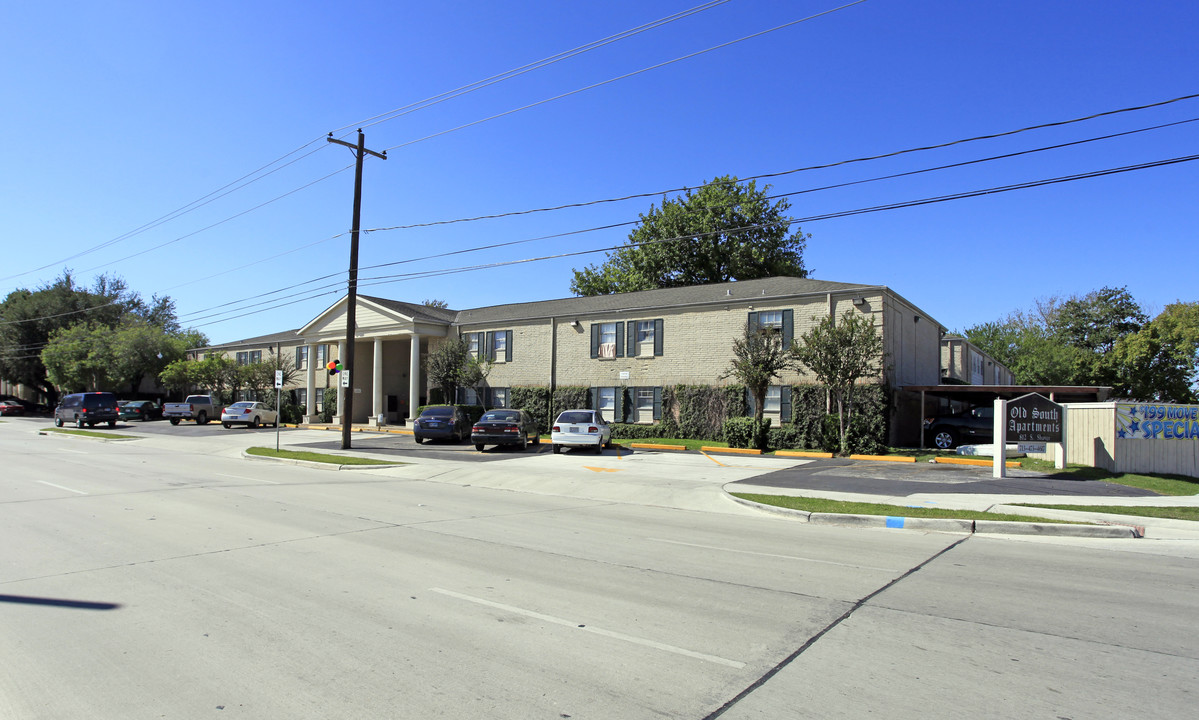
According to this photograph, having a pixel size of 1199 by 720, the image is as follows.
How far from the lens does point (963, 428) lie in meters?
25.4

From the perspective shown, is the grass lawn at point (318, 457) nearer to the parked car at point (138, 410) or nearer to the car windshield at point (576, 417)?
the car windshield at point (576, 417)

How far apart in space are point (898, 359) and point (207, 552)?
1018 inches

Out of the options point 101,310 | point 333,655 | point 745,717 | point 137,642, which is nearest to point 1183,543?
point 745,717

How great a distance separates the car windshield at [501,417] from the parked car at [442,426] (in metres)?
3.40

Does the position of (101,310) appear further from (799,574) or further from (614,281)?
(799,574)

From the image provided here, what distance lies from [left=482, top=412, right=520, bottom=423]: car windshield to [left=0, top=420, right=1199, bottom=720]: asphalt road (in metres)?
13.6

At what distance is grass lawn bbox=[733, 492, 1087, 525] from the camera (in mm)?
11138

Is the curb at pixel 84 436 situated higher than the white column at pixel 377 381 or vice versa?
the white column at pixel 377 381

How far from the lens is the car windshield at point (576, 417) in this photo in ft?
80.3

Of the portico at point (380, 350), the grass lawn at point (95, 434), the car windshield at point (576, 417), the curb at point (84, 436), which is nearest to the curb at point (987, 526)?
the car windshield at point (576, 417)

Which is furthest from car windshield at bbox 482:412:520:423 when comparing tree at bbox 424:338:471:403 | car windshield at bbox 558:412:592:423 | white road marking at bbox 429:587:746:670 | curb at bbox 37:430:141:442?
curb at bbox 37:430:141:442

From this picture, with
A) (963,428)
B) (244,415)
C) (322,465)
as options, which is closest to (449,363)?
(244,415)

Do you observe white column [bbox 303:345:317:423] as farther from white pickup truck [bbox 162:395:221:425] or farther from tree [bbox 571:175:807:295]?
tree [bbox 571:175:807:295]

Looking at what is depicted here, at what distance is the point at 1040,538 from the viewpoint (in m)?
10.3
